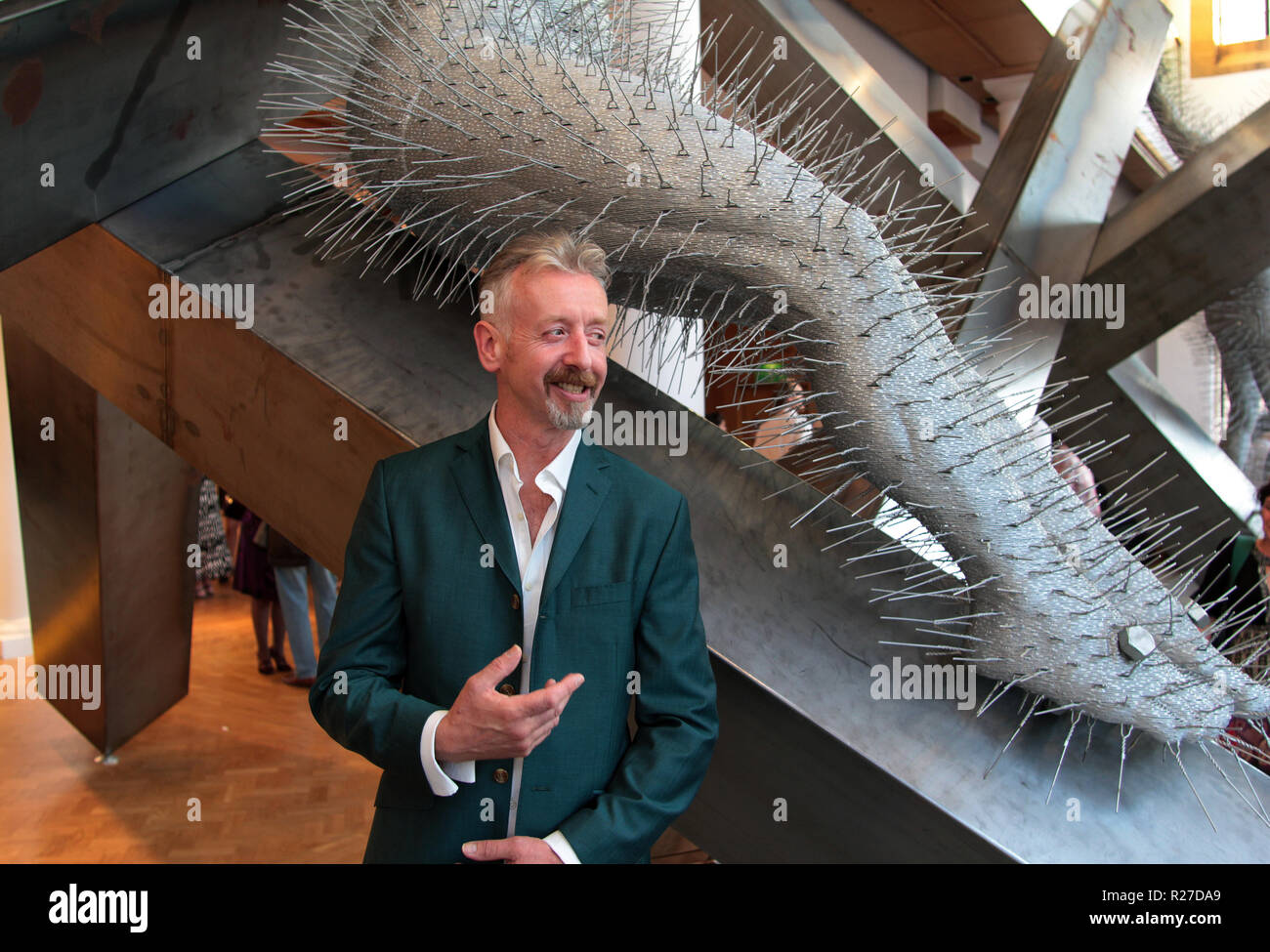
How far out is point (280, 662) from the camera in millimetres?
5656

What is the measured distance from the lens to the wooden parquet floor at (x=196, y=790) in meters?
3.21

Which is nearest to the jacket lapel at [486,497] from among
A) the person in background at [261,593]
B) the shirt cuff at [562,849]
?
the shirt cuff at [562,849]

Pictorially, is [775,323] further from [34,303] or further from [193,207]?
[34,303]

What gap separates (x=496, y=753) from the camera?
3.77 feet

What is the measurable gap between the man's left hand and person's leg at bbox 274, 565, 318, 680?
4.39 meters

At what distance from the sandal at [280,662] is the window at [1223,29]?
20.9 feet

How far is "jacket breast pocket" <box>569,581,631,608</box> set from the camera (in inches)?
50.9

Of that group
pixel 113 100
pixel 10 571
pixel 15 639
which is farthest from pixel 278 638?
pixel 113 100

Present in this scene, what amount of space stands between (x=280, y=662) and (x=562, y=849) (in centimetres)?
491

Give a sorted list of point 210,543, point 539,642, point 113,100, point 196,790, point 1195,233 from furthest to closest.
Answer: point 210,543 < point 196,790 < point 1195,233 < point 113,100 < point 539,642

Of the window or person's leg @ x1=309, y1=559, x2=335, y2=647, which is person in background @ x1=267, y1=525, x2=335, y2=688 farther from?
the window

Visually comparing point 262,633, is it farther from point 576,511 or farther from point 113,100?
point 576,511

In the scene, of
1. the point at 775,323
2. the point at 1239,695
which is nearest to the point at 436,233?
the point at 775,323

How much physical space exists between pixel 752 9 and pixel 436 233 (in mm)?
2346
